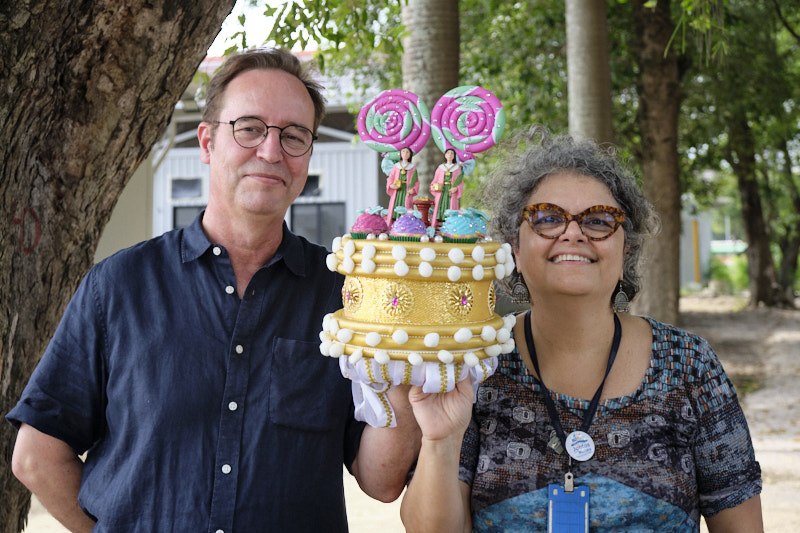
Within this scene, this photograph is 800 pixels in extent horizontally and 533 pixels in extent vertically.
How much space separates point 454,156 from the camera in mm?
2160

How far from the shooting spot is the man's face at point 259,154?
2.25 m

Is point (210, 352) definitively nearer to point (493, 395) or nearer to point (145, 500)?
point (145, 500)

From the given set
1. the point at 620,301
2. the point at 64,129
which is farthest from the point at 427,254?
the point at 64,129

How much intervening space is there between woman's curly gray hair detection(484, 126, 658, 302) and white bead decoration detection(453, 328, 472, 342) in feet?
2.28

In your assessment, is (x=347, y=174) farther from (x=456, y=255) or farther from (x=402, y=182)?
(x=456, y=255)

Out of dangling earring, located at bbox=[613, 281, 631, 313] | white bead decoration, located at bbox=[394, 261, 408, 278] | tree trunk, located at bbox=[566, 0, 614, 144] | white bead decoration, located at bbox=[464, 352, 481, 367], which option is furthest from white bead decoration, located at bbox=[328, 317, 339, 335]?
tree trunk, located at bbox=[566, 0, 614, 144]

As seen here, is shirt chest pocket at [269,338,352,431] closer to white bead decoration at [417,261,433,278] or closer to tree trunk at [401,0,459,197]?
white bead decoration at [417,261,433,278]

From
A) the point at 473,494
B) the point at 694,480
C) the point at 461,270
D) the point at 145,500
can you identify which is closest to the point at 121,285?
the point at 145,500

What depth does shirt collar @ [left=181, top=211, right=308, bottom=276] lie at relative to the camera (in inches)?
92.5

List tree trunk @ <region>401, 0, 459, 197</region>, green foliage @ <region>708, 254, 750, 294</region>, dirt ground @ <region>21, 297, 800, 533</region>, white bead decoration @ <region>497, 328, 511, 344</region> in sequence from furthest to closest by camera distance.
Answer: green foliage @ <region>708, 254, 750, 294</region> < dirt ground @ <region>21, 297, 800, 533</region> < tree trunk @ <region>401, 0, 459, 197</region> < white bead decoration @ <region>497, 328, 511, 344</region>

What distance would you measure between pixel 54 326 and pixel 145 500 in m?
1.11

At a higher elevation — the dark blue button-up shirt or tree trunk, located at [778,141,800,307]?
tree trunk, located at [778,141,800,307]

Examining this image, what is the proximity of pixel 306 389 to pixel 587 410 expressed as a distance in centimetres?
87

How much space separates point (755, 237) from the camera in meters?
21.3
